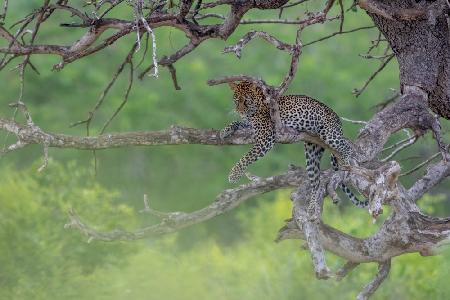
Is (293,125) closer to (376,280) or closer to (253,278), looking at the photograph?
(376,280)

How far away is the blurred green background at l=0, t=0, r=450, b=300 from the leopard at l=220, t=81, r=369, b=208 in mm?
882

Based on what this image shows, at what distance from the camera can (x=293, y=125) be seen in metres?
8.43

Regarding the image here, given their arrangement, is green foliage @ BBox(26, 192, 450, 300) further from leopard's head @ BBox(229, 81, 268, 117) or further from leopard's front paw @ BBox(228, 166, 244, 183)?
leopard's front paw @ BBox(228, 166, 244, 183)

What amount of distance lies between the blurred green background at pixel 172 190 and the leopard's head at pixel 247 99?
1325 mm

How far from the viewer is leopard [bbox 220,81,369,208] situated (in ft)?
26.8

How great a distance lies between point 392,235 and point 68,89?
2597 centimetres

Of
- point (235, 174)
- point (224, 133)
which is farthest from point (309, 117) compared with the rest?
point (224, 133)

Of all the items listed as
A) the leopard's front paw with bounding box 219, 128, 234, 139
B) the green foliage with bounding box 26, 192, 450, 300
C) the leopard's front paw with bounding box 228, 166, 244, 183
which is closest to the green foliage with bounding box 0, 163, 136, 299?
Answer: the green foliage with bounding box 26, 192, 450, 300

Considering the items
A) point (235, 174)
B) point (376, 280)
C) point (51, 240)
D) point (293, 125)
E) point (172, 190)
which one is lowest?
point (172, 190)

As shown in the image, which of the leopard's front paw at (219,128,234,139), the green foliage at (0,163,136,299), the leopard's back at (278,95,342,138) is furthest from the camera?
the green foliage at (0,163,136,299)

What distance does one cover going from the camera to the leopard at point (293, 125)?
817 cm

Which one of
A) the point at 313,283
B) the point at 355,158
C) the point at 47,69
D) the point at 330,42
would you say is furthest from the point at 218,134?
the point at 330,42

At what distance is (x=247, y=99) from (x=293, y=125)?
0.88 meters

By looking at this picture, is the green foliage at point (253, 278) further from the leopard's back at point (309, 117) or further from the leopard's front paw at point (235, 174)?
the leopard's back at point (309, 117)
